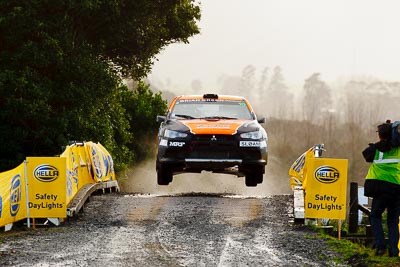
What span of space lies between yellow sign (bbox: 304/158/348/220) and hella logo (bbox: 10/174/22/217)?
5.11 m

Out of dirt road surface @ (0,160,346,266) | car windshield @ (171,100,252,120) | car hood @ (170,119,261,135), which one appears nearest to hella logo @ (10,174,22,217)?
dirt road surface @ (0,160,346,266)

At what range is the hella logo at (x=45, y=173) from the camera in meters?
14.0

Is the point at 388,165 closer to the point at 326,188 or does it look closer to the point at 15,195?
the point at 326,188

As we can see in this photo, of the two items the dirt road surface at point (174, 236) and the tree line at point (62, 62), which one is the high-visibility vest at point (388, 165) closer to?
the dirt road surface at point (174, 236)

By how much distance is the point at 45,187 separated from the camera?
13977mm

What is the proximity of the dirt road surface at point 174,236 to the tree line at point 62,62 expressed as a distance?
756cm

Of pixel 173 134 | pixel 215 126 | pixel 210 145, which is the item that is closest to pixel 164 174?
pixel 173 134

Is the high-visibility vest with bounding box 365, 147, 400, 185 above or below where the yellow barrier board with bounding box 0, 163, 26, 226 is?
above

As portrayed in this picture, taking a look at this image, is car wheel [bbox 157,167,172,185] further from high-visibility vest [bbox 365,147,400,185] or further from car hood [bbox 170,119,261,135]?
high-visibility vest [bbox 365,147,400,185]

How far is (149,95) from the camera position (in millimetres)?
41531

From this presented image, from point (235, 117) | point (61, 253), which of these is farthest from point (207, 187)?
point (61, 253)

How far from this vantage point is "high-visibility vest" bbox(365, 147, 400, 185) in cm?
1097

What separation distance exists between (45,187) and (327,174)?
5024 millimetres

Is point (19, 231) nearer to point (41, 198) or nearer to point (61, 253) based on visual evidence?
point (41, 198)
